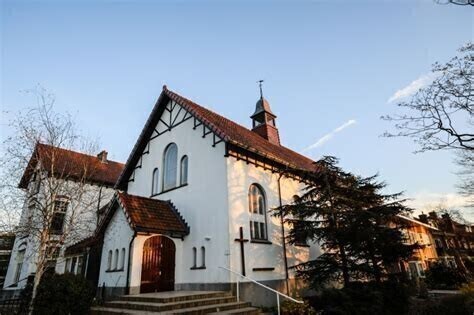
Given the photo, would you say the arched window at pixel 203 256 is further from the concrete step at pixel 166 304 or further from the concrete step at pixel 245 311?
the concrete step at pixel 245 311

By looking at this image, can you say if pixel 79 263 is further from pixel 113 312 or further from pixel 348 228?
pixel 348 228

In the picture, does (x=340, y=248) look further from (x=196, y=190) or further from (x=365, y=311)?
(x=196, y=190)

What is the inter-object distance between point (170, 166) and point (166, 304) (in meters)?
8.05

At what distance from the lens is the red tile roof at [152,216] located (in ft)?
36.4

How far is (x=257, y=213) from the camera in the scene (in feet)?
41.5

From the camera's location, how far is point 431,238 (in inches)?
1421

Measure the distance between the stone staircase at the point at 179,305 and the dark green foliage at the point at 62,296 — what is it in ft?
2.02

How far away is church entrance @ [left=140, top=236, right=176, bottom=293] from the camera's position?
11172 mm

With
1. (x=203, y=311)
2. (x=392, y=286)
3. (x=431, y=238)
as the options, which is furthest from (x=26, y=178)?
(x=431, y=238)

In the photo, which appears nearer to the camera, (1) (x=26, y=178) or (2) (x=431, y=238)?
(1) (x=26, y=178)

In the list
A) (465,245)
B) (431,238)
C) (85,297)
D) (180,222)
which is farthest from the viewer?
(465,245)

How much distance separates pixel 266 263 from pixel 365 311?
4197 millimetres

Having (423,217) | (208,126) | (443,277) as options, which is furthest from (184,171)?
(423,217)

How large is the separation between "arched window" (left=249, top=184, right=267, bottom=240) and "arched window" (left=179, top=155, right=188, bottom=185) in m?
3.36
